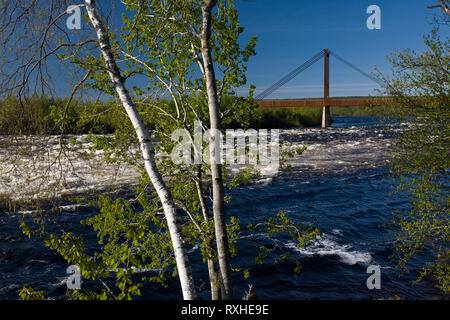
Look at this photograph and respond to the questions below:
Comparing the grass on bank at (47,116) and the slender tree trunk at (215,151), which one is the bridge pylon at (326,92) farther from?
the slender tree trunk at (215,151)

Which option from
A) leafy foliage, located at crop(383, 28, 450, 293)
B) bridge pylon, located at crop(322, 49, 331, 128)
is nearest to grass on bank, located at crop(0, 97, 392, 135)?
leafy foliage, located at crop(383, 28, 450, 293)

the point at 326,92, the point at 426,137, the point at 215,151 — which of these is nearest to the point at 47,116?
the point at 215,151

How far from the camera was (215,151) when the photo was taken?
5.58 metres

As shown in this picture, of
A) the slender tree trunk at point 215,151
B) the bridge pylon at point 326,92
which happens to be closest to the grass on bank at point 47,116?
the slender tree trunk at point 215,151

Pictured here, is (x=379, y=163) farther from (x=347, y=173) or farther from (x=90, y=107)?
(x=90, y=107)

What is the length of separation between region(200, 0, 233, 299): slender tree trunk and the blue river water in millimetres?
5098

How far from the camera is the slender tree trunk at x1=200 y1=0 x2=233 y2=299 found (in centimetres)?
541

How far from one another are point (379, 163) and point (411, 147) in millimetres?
20185

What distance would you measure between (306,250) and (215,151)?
9.43 meters

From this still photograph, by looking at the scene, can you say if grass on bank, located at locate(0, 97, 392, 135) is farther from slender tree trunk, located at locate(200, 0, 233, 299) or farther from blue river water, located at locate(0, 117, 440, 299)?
blue river water, located at locate(0, 117, 440, 299)

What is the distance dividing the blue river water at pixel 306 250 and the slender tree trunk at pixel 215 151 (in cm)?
510

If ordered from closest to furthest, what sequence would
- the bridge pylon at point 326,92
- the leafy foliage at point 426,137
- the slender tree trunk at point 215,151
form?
the slender tree trunk at point 215,151, the leafy foliage at point 426,137, the bridge pylon at point 326,92

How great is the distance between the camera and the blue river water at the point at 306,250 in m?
10.7

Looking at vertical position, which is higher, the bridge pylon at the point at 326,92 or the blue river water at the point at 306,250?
the bridge pylon at the point at 326,92
